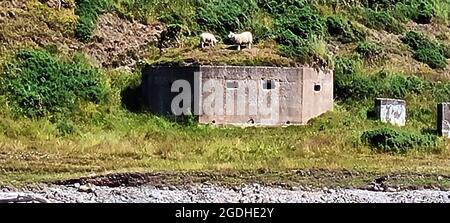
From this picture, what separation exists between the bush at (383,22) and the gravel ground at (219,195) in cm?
2314

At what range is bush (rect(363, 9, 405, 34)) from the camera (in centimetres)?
3541

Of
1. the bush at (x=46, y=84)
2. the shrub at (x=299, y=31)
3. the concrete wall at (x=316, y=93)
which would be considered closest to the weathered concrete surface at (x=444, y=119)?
the concrete wall at (x=316, y=93)

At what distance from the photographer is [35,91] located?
22875 mm

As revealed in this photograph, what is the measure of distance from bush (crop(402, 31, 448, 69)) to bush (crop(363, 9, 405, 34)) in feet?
3.14

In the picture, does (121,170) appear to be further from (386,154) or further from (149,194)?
(386,154)

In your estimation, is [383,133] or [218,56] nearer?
[383,133]

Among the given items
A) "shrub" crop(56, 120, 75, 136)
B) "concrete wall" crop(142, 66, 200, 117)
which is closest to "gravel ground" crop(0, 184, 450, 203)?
"shrub" crop(56, 120, 75, 136)

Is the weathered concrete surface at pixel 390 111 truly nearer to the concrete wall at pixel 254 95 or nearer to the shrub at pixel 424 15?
the concrete wall at pixel 254 95

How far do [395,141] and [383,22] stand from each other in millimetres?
17302

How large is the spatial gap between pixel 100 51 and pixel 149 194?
16.1 metres

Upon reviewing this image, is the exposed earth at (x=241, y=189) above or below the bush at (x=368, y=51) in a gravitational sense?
below

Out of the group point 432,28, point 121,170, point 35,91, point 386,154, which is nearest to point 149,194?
point 121,170

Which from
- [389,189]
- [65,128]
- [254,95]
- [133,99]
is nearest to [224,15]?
[133,99]

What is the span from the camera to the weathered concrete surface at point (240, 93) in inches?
910
